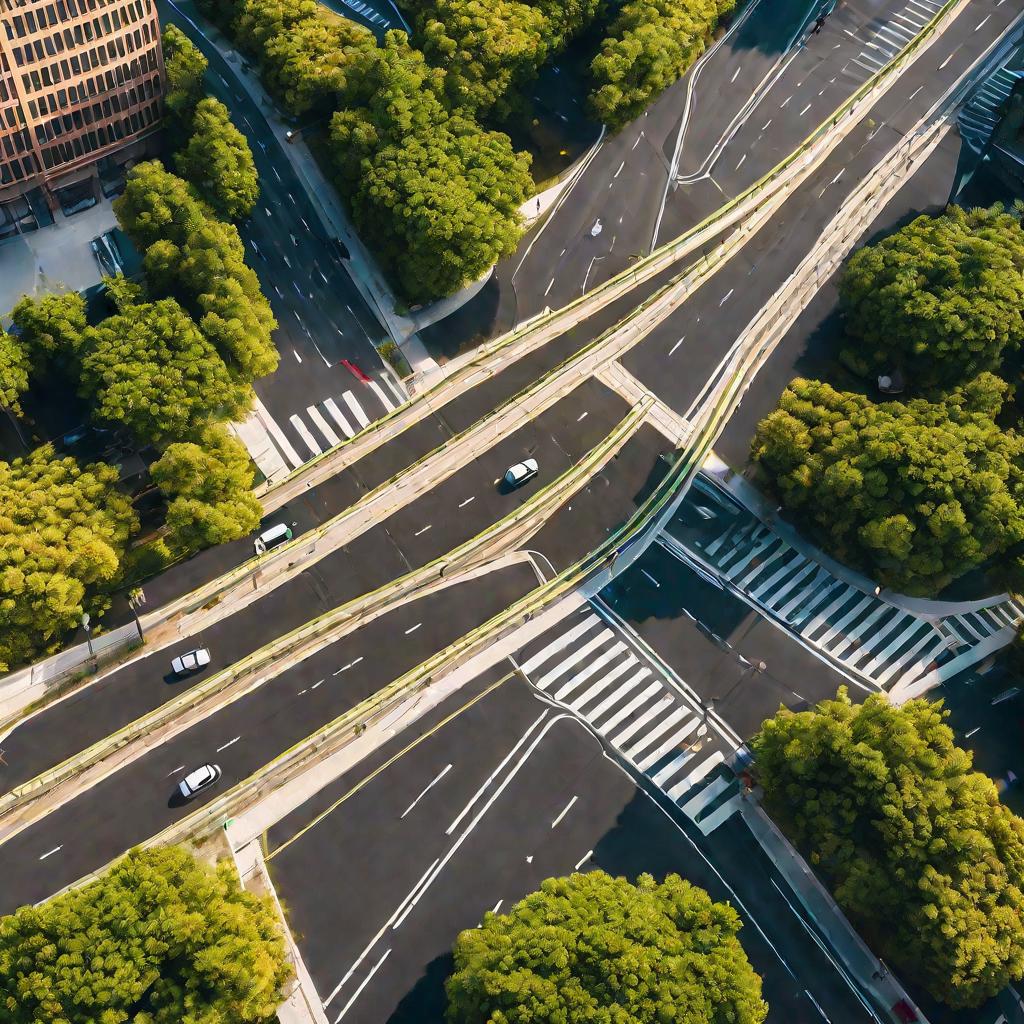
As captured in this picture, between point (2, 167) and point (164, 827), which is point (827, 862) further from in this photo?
point (2, 167)

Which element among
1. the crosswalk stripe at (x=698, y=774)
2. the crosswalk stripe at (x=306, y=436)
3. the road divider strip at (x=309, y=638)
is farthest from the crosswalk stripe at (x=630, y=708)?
the crosswalk stripe at (x=306, y=436)

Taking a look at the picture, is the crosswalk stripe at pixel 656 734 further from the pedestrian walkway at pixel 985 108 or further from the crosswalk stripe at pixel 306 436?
the pedestrian walkway at pixel 985 108

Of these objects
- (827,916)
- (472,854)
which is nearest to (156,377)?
(472,854)

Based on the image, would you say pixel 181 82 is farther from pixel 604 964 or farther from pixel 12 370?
pixel 604 964

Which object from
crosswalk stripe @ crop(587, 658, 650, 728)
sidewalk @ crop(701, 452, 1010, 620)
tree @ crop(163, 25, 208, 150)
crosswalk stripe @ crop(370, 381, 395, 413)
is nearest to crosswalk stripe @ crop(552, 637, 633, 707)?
crosswalk stripe @ crop(587, 658, 650, 728)

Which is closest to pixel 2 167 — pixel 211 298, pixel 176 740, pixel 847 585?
pixel 211 298
